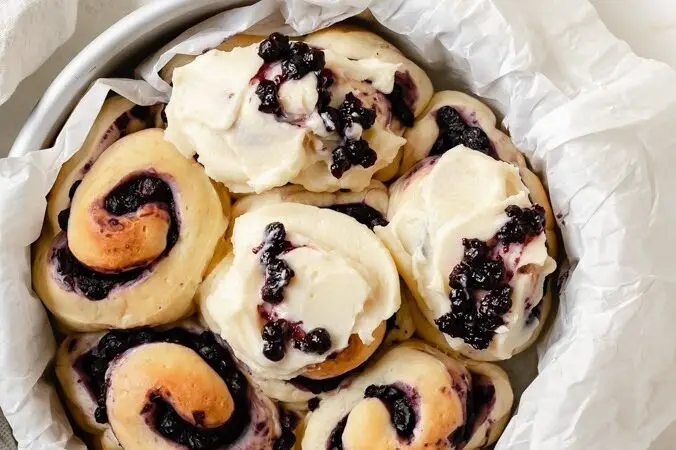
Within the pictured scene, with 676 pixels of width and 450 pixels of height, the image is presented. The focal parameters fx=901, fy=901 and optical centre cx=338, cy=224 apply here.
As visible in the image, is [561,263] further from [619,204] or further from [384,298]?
[384,298]

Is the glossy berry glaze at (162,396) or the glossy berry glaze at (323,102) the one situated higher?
the glossy berry glaze at (323,102)

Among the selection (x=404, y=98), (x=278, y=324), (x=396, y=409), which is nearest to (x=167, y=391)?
(x=278, y=324)

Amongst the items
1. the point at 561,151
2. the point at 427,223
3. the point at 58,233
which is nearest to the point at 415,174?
the point at 427,223

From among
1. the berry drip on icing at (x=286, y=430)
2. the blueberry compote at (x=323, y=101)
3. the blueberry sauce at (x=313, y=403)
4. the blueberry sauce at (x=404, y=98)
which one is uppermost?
the blueberry compote at (x=323, y=101)

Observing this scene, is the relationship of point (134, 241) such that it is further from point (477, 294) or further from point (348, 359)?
point (477, 294)

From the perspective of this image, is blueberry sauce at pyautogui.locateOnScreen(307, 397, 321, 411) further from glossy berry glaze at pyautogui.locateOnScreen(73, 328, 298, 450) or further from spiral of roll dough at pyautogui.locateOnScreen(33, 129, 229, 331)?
spiral of roll dough at pyautogui.locateOnScreen(33, 129, 229, 331)

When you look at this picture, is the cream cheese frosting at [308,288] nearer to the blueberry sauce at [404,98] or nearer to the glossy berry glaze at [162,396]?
the glossy berry glaze at [162,396]

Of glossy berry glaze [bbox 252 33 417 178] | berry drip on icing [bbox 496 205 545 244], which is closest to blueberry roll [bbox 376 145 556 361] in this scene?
berry drip on icing [bbox 496 205 545 244]

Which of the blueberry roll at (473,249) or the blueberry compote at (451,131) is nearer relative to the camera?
the blueberry roll at (473,249)

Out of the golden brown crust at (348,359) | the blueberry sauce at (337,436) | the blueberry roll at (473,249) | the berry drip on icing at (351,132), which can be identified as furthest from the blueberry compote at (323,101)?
the blueberry sauce at (337,436)
